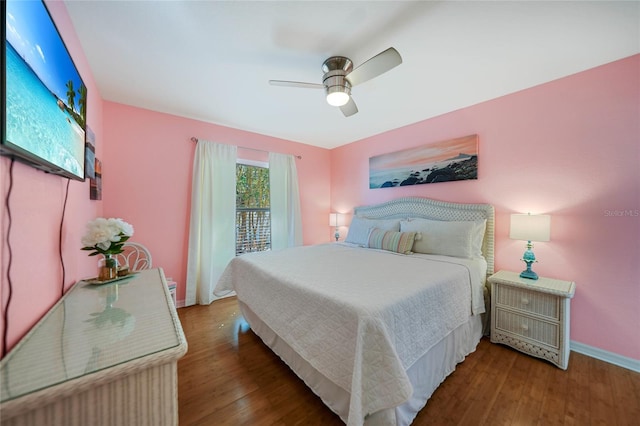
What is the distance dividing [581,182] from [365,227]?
211 cm

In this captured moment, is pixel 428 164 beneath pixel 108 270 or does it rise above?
above

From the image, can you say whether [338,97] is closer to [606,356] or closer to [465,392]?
[465,392]

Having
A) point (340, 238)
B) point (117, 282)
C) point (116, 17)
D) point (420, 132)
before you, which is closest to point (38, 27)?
point (116, 17)

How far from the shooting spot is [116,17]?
4.74ft

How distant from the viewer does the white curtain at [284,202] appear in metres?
3.74

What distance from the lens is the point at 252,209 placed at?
369 centimetres

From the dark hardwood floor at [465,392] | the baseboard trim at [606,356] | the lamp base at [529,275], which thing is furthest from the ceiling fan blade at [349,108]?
the baseboard trim at [606,356]

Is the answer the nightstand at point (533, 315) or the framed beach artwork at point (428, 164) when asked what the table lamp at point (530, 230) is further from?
the framed beach artwork at point (428, 164)

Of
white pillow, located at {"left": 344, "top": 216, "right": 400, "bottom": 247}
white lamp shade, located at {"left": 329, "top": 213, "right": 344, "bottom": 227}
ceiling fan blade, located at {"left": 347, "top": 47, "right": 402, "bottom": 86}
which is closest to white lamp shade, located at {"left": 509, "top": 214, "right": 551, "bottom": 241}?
white pillow, located at {"left": 344, "top": 216, "right": 400, "bottom": 247}

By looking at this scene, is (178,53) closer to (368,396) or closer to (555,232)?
(368,396)

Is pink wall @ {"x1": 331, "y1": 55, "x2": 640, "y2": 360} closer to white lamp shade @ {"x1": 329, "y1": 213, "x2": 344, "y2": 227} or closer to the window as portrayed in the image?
white lamp shade @ {"x1": 329, "y1": 213, "x2": 344, "y2": 227}

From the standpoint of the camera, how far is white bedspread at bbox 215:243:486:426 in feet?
3.70

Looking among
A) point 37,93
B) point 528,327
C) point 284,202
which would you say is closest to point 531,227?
point 528,327

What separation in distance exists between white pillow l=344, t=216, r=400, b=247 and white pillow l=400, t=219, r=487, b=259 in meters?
0.44
